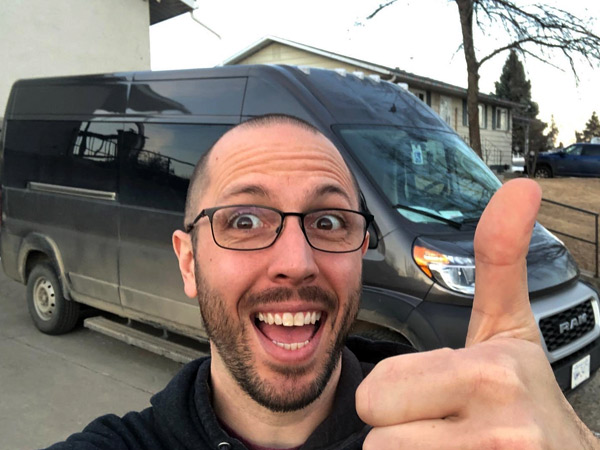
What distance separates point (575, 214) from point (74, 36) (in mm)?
11733

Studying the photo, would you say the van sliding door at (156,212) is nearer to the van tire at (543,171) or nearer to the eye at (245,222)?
the eye at (245,222)

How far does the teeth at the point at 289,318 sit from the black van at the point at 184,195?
1.68m

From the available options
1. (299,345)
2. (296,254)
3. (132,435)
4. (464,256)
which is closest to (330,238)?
(296,254)

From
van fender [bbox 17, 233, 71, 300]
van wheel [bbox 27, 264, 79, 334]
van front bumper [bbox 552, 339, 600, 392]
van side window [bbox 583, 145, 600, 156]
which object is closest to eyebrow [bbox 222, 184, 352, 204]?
van front bumper [bbox 552, 339, 600, 392]

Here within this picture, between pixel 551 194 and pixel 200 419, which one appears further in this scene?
pixel 551 194

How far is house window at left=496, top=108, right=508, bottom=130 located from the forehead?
28939 millimetres

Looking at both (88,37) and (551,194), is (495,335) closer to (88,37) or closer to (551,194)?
(88,37)

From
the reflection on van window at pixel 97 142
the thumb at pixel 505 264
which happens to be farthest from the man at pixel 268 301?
the reflection on van window at pixel 97 142

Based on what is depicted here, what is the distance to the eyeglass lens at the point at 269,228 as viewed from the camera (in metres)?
1.48

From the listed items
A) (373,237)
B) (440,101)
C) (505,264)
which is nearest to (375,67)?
(440,101)

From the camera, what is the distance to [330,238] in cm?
151

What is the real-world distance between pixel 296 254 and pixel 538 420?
749 mm

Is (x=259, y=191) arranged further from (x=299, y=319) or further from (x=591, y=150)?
(x=591, y=150)

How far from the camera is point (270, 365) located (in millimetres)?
1422
